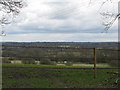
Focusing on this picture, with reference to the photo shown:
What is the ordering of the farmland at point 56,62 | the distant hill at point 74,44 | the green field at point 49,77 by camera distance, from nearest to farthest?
the green field at point 49,77 → the farmland at point 56,62 → the distant hill at point 74,44

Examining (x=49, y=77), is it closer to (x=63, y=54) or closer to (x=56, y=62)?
(x=56, y=62)

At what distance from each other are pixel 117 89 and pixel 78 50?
122 inches

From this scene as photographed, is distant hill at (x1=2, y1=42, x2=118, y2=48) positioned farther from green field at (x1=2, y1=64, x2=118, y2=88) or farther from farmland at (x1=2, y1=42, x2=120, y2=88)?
green field at (x1=2, y1=64, x2=118, y2=88)

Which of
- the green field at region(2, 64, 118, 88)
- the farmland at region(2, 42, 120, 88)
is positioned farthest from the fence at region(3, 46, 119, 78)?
the green field at region(2, 64, 118, 88)

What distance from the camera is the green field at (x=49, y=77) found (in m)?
8.17

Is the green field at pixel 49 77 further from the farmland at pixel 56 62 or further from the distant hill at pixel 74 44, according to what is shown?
the distant hill at pixel 74 44

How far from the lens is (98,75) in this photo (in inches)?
407

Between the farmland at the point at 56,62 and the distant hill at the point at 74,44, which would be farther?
the distant hill at the point at 74,44

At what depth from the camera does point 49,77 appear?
9.37 m

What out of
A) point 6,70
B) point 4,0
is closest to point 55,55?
point 6,70

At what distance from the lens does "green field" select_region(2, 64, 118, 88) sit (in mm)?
8172

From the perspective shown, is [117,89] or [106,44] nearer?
[117,89]

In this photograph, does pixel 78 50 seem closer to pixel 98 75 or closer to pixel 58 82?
pixel 98 75

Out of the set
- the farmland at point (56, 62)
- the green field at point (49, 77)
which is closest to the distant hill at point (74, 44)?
the farmland at point (56, 62)
